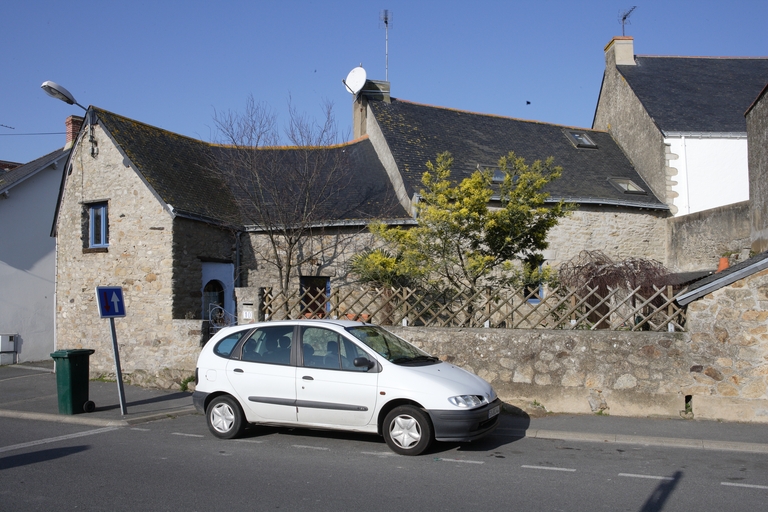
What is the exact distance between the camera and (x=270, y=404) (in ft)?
26.8

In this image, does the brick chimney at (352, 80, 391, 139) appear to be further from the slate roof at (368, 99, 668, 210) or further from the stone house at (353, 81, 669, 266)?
the slate roof at (368, 99, 668, 210)

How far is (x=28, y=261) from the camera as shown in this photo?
64.7 feet

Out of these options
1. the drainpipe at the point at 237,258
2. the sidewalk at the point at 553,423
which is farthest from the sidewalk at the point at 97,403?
the drainpipe at the point at 237,258

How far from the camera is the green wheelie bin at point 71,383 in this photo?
34.2 feet

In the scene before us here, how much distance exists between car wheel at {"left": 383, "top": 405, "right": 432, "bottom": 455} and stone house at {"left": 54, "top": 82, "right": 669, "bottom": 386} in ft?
19.0

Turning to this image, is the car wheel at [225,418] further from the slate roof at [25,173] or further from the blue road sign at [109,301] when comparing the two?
the slate roof at [25,173]

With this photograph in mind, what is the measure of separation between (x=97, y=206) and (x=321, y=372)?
10741 mm

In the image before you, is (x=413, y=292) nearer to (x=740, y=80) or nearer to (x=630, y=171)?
(x=630, y=171)

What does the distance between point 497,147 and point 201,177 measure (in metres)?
9.45

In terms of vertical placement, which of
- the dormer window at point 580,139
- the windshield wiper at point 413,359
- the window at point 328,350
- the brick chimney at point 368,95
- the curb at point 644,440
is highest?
the brick chimney at point 368,95

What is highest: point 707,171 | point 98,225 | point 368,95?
point 368,95

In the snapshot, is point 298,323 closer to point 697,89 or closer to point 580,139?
point 580,139

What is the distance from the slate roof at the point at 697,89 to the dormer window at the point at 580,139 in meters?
2.17

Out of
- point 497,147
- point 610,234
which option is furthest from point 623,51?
point 610,234
